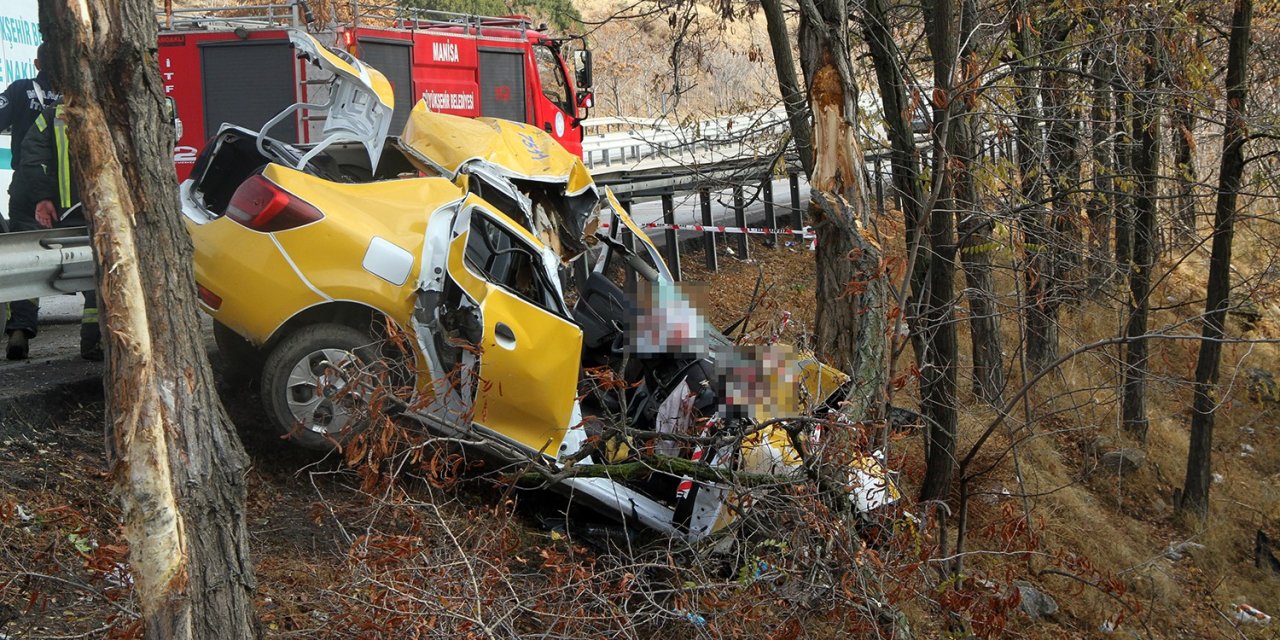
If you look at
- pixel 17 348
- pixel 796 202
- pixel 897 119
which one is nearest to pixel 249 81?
pixel 17 348

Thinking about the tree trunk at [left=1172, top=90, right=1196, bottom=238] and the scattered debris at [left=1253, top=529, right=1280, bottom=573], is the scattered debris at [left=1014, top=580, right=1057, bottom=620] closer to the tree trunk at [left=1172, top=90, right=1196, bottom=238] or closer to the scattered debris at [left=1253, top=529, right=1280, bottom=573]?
the tree trunk at [left=1172, top=90, right=1196, bottom=238]

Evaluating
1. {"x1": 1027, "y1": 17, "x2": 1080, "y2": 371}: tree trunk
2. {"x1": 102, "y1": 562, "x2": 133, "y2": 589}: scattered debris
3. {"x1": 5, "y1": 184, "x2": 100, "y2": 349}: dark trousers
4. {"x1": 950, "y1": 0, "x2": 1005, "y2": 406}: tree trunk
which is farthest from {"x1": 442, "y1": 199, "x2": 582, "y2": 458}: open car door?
{"x1": 1027, "y1": 17, "x2": 1080, "y2": 371}: tree trunk

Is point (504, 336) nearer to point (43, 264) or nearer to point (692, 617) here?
point (692, 617)

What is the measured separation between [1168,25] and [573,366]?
5.88m

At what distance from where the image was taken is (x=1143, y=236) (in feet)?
33.1

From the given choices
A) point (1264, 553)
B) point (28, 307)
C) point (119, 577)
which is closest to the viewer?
point (119, 577)

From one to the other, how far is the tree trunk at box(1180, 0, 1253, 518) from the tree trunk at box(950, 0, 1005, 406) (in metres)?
1.68

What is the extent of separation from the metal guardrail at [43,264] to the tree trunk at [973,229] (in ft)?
15.2

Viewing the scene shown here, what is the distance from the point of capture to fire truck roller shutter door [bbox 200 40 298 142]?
→ 11.4m

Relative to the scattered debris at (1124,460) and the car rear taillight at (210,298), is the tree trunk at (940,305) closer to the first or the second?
the scattered debris at (1124,460)

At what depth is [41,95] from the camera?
7645 mm

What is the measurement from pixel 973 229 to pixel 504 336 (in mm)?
3091

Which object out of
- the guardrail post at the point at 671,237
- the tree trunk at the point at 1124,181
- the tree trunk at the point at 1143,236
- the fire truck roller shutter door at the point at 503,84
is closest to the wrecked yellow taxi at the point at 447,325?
the tree trunk at the point at 1124,181

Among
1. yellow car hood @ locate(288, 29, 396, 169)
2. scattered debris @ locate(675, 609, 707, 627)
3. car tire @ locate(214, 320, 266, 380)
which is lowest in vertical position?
scattered debris @ locate(675, 609, 707, 627)
